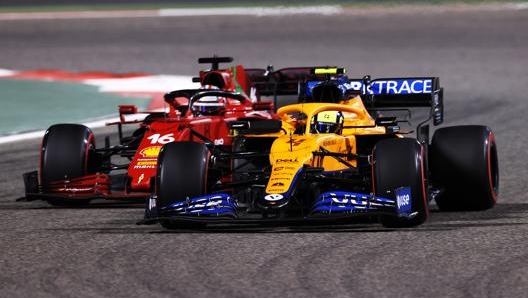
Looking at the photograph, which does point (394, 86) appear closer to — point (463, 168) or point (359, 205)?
point (463, 168)

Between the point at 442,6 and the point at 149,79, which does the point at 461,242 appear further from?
the point at 442,6

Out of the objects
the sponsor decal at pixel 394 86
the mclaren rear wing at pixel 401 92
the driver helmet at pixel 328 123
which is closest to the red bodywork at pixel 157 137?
the sponsor decal at pixel 394 86

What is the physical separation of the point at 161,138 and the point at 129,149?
0.57 m

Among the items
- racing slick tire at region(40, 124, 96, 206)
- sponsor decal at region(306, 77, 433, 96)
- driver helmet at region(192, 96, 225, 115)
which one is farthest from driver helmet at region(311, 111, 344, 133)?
driver helmet at region(192, 96, 225, 115)

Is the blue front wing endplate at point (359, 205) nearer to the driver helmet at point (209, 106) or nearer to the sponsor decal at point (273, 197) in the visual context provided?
the sponsor decal at point (273, 197)

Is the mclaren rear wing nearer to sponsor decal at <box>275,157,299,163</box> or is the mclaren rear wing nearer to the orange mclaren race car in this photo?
the orange mclaren race car

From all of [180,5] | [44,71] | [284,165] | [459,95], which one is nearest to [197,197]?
[284,165]

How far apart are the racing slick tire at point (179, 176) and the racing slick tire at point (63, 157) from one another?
204cm

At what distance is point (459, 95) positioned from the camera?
78.0ft

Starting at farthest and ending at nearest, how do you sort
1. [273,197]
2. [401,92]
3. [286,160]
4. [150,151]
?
[401,92], [150,151], [286,160], [273,197]

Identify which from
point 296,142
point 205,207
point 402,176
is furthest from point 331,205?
point 296,142

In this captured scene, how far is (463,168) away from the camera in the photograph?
1151 cm

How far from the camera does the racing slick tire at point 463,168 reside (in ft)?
37.7

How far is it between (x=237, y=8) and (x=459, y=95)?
13136 mm
